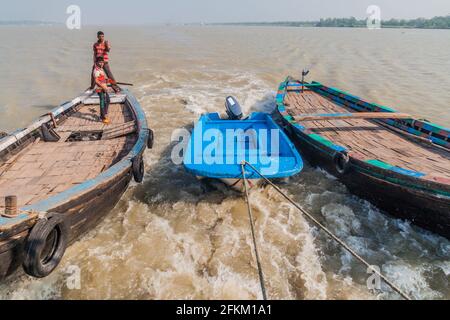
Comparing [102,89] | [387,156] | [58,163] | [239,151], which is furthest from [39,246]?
[387,156]

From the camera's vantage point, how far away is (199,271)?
176 inches

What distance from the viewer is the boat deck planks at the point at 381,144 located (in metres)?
5.27

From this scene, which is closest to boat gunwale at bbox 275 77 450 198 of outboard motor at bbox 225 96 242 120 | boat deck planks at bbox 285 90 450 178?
boat deck planks at bbox 285 90 450 178

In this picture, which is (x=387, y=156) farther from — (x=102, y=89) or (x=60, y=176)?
(x=102, y=89)

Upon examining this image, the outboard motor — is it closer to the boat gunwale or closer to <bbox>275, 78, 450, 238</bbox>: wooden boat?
<bbox>275, 78, 450, 238</bbox>: wooden boat

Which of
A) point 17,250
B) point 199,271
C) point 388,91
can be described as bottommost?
point 199,271

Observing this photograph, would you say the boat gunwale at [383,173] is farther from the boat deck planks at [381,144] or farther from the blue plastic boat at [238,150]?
the blue plastic boat at [238,150]

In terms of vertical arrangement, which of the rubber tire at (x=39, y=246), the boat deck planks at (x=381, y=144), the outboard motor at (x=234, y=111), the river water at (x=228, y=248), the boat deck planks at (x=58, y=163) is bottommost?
the river water at (x=228, y=248)

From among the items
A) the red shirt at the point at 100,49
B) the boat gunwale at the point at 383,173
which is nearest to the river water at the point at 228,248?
the boat gunwale at the point at 383,173

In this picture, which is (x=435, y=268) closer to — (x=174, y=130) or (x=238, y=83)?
(x=174, y=130)

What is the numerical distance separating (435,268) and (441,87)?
13.3 meters

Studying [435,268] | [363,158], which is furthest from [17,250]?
[435,268]

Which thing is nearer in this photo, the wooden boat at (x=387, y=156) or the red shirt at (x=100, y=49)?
the wooden boat at (x=387, y=156)

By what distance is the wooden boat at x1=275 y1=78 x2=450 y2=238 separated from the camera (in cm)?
451
